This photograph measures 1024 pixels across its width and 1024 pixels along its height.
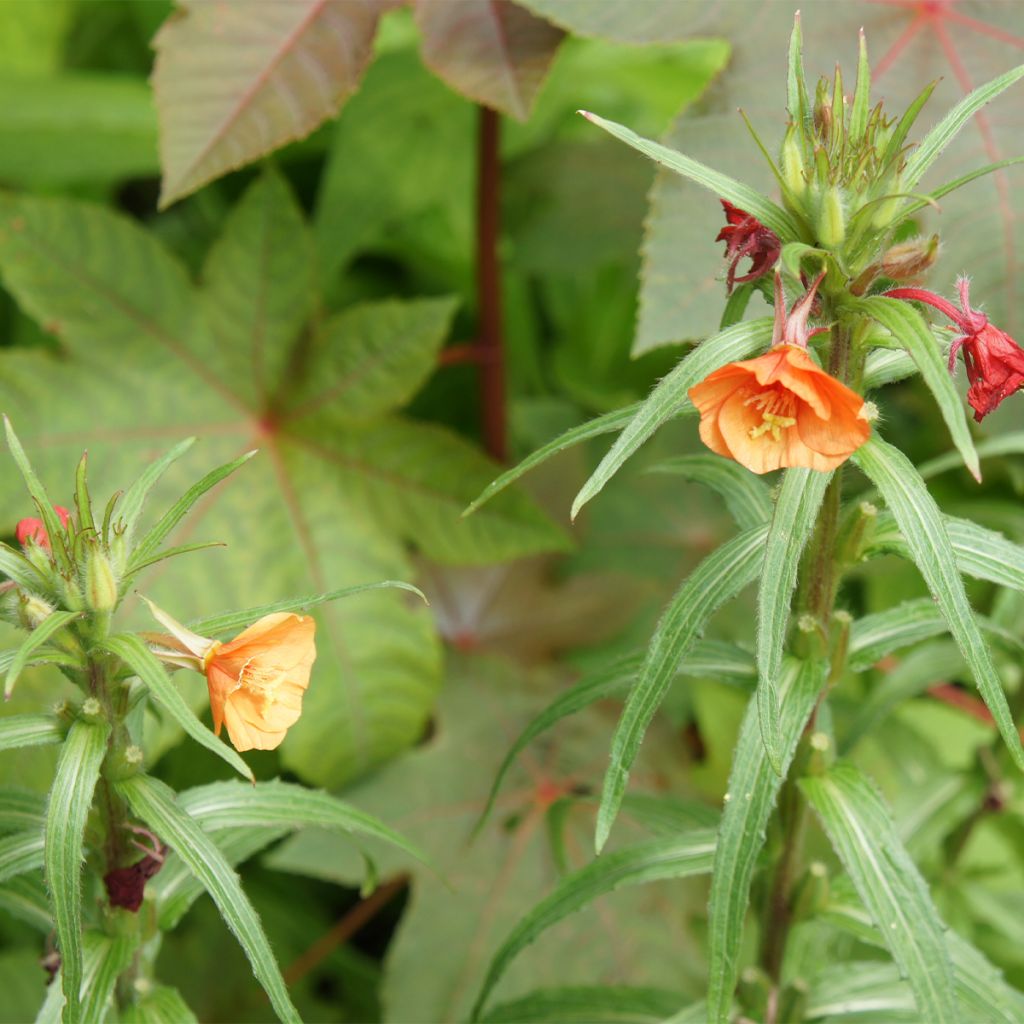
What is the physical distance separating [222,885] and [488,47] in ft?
2.77

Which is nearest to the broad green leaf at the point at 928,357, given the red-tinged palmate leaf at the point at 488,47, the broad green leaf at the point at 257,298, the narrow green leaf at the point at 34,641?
the narrow green leaf at the point at 34,641

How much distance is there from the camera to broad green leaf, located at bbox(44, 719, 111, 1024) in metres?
0.68

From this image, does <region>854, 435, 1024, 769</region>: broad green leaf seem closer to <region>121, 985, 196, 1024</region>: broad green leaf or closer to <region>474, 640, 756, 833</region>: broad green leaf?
<region>474, 640, 756, 833</region>: broad green leaf

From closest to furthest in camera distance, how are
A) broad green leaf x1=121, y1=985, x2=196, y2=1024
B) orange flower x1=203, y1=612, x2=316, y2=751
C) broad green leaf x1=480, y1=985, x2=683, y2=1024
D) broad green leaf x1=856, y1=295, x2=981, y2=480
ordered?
broad green leaf x1=856, y1=295, x2=981, y2=480
orange flower x1=203, y1=612, x2=316, y2=751
broad green leaf x1=121, y1=985, x2=196, y2=1024
broad green leaf x1=480, y1=985, x2=683, y2=1024

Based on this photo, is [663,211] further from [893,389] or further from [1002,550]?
[893,389]

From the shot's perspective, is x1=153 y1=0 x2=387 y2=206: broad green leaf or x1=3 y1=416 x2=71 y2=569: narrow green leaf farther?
x1=153 y1=0 x2=387 y2=206: broad green leaf

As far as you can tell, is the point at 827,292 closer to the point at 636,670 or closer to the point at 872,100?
the point at 636,670

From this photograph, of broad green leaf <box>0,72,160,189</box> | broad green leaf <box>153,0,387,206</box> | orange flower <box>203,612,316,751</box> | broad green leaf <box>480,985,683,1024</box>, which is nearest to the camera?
orange flower <box>203,612,316,751</box>

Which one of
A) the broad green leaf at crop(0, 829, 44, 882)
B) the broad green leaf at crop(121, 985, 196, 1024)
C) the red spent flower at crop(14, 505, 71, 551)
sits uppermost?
the red spent flower at crop(14, 505, 71, 551)

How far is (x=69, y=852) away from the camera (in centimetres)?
68

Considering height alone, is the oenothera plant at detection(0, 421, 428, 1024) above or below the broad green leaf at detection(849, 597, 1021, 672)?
below

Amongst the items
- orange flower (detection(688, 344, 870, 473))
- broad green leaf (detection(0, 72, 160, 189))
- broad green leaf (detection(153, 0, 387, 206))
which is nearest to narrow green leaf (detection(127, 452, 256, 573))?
orange flower (detection(688, 344, 870, 473))

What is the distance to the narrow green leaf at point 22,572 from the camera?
73 centimetres

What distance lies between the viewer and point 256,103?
1.18 m
